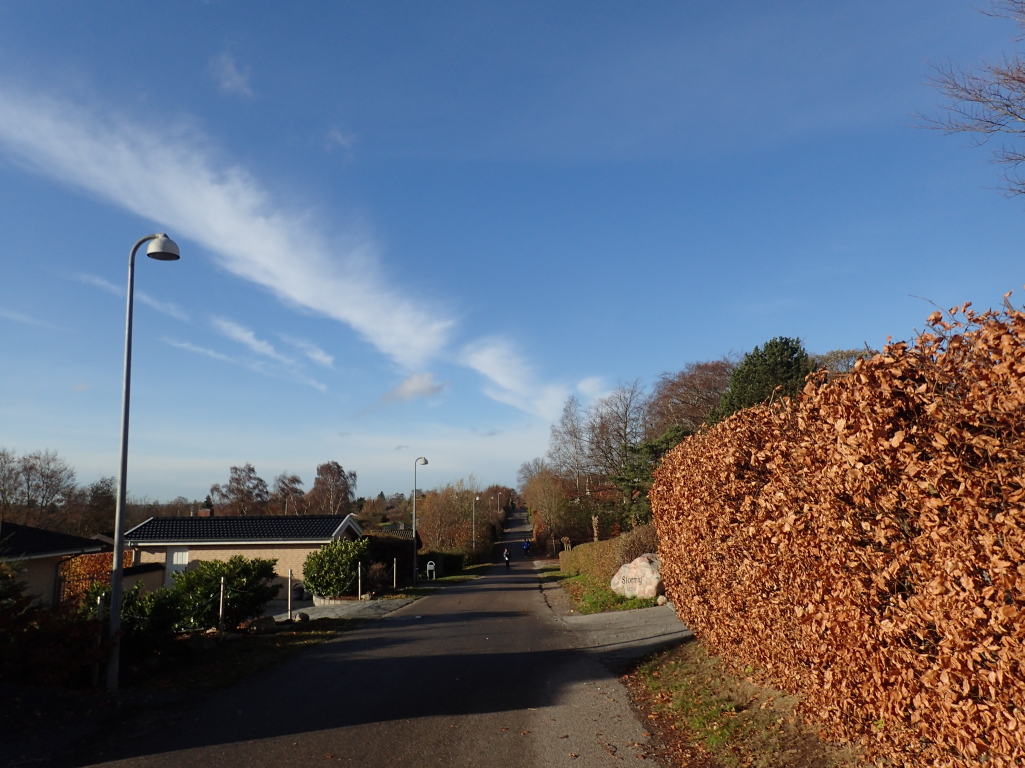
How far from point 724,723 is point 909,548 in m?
3.81

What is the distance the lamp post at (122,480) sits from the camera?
29.8 ft

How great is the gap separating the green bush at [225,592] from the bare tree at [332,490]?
75510mm

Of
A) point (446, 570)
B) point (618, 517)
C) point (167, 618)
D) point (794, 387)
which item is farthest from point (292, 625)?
point (446, 570)

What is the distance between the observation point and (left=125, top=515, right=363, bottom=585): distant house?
3025cm

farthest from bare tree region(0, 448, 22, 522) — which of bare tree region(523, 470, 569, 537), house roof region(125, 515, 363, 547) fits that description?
bare tree region(523, 470, 569, 537)

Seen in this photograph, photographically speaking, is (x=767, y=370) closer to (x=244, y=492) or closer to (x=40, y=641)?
(x=40, y=641)

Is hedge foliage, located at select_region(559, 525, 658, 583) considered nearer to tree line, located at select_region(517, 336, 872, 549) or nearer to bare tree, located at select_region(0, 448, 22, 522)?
tree line, located at select_region(517, 336, 872, 549)

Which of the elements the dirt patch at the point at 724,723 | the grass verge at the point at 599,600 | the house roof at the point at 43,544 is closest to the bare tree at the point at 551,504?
the grass verge at the point at 599,600

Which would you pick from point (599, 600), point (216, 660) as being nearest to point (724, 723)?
point (216, 660)

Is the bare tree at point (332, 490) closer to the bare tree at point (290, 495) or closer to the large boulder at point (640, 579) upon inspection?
the bare tree at point (290, 495)

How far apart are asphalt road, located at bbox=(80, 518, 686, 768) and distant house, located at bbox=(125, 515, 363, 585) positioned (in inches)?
715

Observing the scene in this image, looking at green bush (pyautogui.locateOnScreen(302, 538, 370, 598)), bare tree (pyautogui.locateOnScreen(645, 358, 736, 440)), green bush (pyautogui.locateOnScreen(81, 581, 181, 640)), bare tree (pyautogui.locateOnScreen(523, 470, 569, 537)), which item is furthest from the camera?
bare tree (pyautogui.locateOnScreen(523, 470, 569, 537))

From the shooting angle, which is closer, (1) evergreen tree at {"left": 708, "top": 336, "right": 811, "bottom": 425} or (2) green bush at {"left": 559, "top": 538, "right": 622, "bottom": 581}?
(2) green bush at {"left": 559, "top": 538, "right": 622, "bottom": 581}

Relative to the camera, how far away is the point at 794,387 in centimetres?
2711
